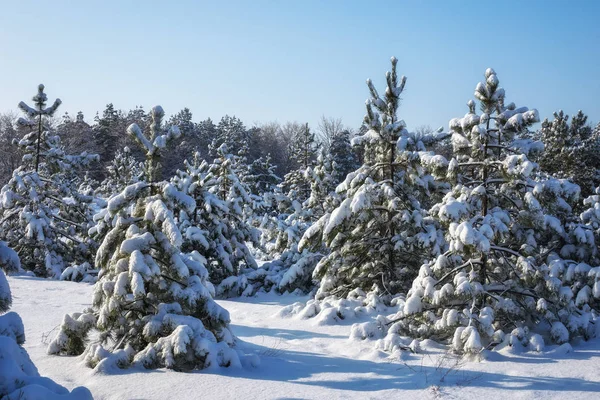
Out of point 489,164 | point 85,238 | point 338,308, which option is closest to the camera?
point 489,164

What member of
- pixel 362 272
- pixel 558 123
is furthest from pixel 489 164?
pixel 558 123

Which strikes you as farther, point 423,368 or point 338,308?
point 338,308

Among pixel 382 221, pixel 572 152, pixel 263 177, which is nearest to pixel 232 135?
pixel 263 177

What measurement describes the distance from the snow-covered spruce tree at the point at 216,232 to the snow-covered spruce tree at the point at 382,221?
3924 mm

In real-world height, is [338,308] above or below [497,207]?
below

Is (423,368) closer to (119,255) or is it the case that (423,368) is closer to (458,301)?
(458,301)

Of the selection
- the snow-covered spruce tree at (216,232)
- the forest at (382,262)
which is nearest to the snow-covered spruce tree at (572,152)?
the forest at (382,262)

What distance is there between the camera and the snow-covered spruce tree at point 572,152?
74.6ft

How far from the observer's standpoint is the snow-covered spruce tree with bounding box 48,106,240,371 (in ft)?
22.3

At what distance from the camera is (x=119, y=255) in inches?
287

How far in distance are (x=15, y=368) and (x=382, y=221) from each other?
9.18 meters

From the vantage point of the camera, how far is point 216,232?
1550 centimetres

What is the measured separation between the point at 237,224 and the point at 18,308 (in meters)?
7.54

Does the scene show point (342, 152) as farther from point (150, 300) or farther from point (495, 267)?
point (150, 300)
